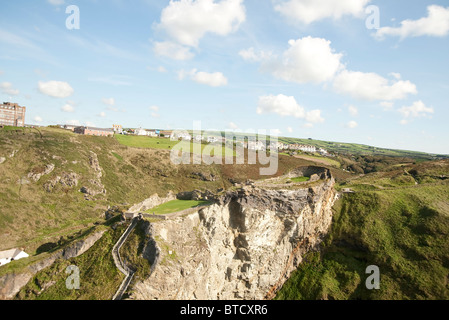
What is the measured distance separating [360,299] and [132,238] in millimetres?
23582

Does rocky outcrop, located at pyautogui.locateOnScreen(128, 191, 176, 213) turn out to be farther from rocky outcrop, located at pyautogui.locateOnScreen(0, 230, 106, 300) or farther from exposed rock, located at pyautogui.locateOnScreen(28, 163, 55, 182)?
exposed rock, located at pyautogui.locateOnScreen(28, 163, 55, 182)

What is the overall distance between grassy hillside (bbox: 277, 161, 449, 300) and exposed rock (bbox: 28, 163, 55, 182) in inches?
2135

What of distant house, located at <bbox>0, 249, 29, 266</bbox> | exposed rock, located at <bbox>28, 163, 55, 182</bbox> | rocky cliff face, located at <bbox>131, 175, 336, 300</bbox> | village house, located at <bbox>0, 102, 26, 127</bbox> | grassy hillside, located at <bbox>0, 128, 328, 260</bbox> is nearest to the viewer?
rocky cliff face, located at <bbox>131, 175, 336, 300</bbox>

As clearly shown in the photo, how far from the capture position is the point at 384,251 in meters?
32.1

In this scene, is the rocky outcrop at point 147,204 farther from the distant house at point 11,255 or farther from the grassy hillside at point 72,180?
the distant house at point 11,255

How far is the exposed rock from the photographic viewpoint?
59.0 meters

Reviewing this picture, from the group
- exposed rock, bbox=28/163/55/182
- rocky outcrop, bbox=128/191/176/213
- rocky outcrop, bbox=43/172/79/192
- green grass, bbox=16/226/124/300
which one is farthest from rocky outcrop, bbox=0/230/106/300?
exposed rock, bbox=28/163/55/182

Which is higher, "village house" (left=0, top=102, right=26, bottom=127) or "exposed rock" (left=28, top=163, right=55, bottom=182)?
"village house" (left=0, top=102, right=26, bottom=127)

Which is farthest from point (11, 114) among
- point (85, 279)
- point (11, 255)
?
point (85, 279)

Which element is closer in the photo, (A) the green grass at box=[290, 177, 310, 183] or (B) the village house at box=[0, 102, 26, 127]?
(A) the green grass at box=[290, 177, 310, 183]

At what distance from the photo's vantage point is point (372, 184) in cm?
5056

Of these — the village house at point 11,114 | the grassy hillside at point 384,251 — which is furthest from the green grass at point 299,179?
the village house at point 11,114

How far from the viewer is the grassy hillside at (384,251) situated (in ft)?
94.3
